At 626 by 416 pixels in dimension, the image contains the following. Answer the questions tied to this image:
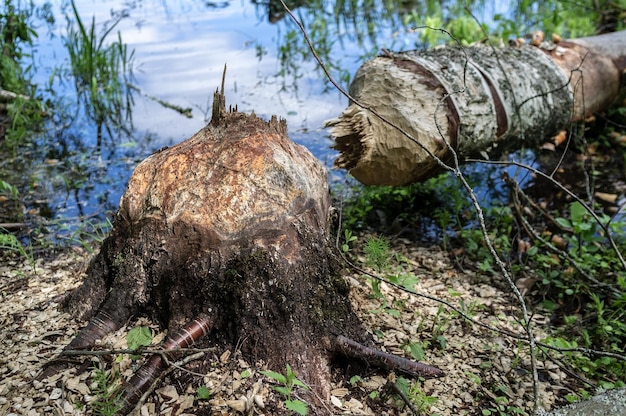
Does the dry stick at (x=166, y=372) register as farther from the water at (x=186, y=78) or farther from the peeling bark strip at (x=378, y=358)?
the water at (x=186, y=78)

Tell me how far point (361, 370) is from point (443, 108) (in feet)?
5.29

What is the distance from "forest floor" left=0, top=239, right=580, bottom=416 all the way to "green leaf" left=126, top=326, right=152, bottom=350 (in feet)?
0.11

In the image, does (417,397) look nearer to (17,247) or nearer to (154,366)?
(154,366)

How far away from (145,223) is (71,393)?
24.8 inches

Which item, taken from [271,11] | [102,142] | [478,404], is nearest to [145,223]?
[478,404]

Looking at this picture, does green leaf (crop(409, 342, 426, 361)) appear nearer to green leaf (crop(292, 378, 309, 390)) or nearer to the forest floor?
the forest floor

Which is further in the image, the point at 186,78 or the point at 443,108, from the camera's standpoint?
the point at 186,78

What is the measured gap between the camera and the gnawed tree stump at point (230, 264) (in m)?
1.97

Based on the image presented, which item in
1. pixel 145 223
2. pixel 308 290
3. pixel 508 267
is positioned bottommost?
pixel 508 267

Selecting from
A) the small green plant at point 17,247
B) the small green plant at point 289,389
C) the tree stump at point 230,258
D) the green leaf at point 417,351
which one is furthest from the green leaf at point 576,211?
the small green plant at point 17,247

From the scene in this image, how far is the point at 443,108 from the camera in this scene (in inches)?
121

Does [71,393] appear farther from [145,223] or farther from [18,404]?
[145,223]

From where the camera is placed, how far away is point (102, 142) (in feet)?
16.4

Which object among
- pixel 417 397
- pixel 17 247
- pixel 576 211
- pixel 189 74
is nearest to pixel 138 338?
pixel 417 397
